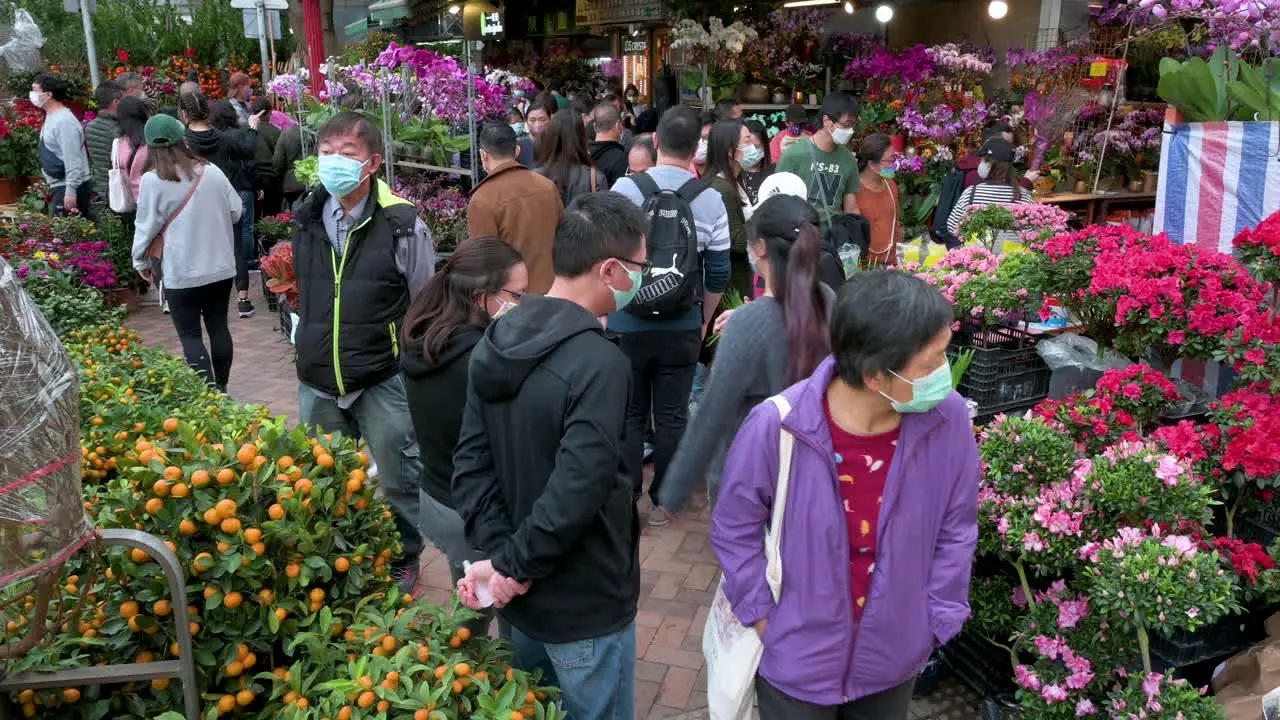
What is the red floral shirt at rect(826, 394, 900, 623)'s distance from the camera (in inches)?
85.7

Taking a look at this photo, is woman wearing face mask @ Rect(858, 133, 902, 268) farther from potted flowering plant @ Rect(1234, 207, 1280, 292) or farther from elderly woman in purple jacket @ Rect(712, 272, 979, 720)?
elderly woman in purple jacket @ Rect(712, 272, 979, 720)

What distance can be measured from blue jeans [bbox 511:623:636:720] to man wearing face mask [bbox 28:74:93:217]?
26.7 ft

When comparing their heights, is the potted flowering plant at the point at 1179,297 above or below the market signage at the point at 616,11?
below

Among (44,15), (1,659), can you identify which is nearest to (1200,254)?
(1,659)

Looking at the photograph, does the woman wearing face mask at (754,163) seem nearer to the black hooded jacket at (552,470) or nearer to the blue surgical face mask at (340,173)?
the blue surgical face mask at (340,173)

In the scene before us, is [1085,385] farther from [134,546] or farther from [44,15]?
[44,15]

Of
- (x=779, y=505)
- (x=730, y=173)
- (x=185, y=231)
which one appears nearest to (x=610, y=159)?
(x=730, y=173)

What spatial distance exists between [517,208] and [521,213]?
0.03 m

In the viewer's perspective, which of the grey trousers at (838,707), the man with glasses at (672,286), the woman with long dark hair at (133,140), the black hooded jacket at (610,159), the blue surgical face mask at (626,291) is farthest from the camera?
the woman with long dark hair at (133,140)

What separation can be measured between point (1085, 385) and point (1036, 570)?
1225mm

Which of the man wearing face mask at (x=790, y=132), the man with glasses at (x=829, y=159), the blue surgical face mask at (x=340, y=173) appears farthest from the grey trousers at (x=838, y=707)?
the man wearing face mask at (x=790, y=132)

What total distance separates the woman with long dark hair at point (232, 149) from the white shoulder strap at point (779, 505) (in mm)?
7375

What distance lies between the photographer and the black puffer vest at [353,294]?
369 centimetres

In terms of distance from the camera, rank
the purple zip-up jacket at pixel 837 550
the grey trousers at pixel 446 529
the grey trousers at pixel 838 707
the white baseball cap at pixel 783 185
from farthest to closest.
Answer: the white baseball cap at pixel 783 185, the grey trousers at pixel 446 529, the grey trousers at pixel 838 707, the purple zip-up jacket at pixel 837 550
